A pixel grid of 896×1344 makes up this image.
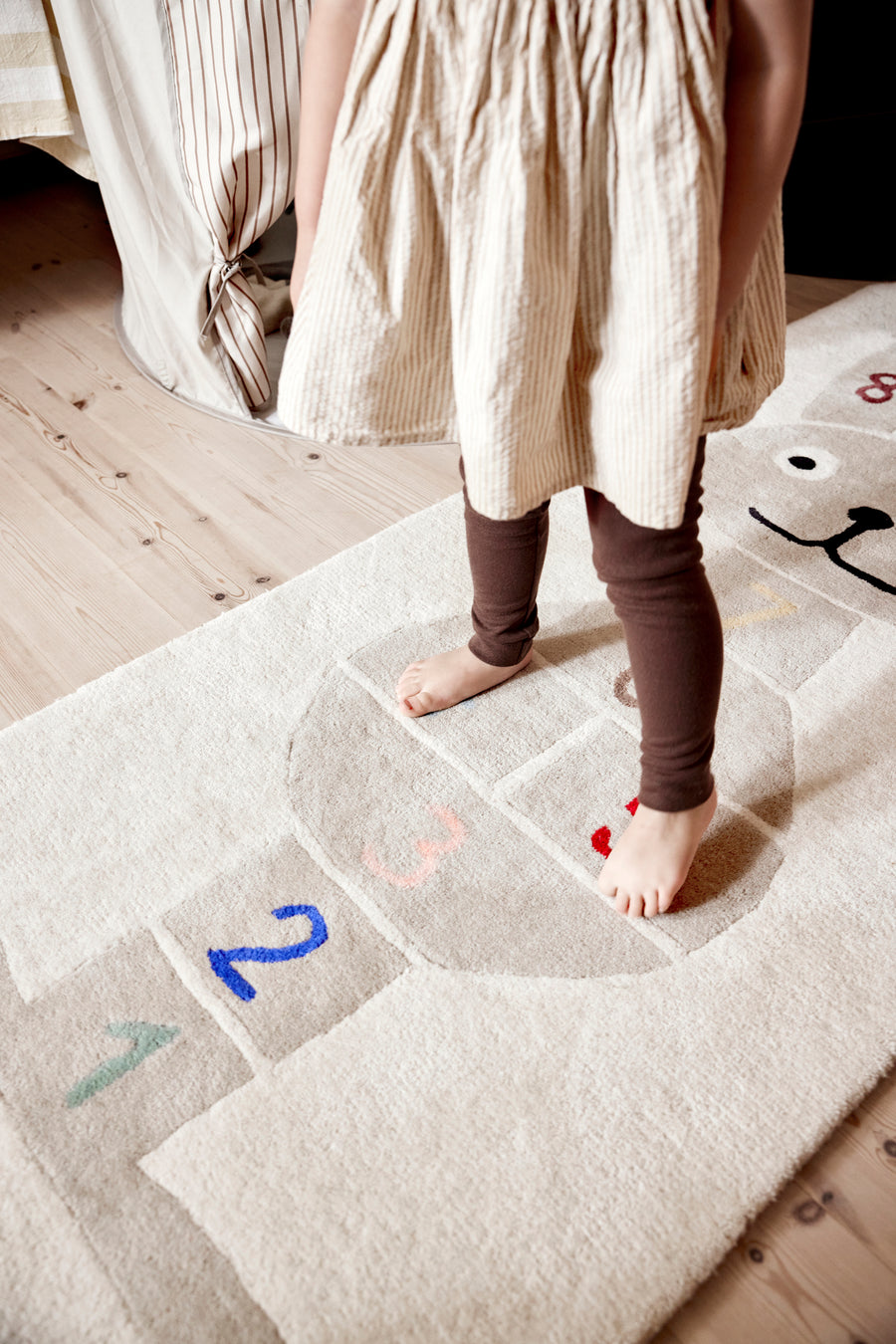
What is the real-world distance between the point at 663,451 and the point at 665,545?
128 mm

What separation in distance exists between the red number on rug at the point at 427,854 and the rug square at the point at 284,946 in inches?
1.6

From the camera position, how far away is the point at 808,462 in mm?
1343

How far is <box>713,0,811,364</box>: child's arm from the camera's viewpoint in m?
0.53

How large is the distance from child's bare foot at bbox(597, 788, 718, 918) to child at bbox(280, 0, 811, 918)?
233 millimetres

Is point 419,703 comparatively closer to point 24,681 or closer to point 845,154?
point 24,681

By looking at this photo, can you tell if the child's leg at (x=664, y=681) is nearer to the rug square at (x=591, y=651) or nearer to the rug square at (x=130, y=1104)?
the rug square at (x=591, y=651)

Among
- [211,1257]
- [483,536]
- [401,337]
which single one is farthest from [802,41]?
[211,1257]

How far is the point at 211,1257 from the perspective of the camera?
25.1 inches

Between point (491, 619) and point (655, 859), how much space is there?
29 centimetres

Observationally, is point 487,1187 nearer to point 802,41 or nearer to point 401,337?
point 401,337

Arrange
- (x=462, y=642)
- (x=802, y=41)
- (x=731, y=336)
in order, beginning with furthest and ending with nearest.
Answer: (x=462, y=642), (x=731, y=336), (x=802, y=41)

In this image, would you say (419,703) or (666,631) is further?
(419,703)

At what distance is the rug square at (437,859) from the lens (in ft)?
2.65

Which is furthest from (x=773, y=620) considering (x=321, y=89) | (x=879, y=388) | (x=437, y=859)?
(x=321, y=89)
